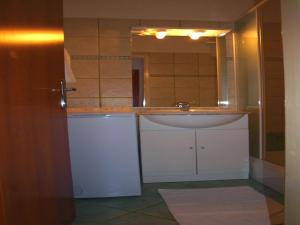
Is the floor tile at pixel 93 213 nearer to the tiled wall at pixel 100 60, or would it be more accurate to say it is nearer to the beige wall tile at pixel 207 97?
the tiled wall at pixel 100 60

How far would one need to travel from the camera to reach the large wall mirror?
314 cm

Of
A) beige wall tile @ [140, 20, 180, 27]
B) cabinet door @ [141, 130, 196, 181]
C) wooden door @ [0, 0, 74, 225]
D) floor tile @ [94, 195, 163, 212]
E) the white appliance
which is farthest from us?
beige wall tile @ [140, 20, 180, 27]

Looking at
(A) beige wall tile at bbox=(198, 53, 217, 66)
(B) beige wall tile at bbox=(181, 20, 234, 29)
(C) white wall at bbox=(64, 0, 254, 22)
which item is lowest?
(A) beige wall tile at bbox=(198, 53, 217, 66)

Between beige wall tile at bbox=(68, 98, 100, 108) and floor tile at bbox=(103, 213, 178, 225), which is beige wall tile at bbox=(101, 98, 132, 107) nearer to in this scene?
beige wall tile at bbox=(68, 98, 100, 108)

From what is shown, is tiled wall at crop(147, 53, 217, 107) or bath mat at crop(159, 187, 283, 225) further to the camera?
tiled wall at crop(147, 53, 217, 107)

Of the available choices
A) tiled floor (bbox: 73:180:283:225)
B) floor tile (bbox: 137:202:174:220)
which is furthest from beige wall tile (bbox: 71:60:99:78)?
floor tile (bbox: 137:202:174:220)

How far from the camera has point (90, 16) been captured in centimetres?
302

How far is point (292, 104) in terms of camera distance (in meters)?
0.83

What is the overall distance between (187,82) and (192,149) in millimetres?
850

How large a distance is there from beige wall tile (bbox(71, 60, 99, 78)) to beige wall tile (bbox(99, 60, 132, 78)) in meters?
0.06

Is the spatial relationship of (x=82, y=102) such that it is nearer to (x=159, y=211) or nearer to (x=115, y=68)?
(x=115, y=68)

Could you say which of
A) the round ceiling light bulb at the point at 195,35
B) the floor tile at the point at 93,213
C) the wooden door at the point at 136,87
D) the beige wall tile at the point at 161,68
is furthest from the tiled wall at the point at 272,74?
the floor tile at the point at 93,213

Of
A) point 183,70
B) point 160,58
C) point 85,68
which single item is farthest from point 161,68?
point 85,68

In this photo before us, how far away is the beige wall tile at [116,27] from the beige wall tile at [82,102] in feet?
2.35
